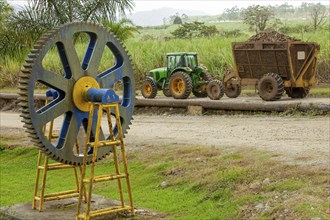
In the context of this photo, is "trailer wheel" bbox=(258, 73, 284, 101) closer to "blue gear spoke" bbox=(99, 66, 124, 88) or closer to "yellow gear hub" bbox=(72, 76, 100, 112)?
"blue gear spoke" bbox=(99, 66, 124, 88)

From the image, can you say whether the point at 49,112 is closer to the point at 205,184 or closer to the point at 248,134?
the point at 205,184

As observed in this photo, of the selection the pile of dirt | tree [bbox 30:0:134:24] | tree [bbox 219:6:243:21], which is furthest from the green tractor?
tree [bbox 219:6:243:21]

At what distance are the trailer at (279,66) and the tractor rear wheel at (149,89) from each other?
3319 mm

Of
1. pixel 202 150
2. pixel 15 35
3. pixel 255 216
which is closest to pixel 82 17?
pixel 15 35

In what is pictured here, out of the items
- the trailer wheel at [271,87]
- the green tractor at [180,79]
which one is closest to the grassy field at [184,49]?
the green tractor at [180,79]

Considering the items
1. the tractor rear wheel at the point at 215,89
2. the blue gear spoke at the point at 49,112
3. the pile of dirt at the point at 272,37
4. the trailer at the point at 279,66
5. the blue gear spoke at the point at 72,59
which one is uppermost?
the blue gear spoke at the point at 72,59

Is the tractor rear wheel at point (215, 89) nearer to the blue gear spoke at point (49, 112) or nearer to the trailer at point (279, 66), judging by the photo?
the trailer at point (279, 66)

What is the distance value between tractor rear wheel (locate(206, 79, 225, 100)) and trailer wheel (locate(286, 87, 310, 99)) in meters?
1.94

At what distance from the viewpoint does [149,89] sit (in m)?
24.6

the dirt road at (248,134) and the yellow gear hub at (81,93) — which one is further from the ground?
the yellow gear hub at (81,93)

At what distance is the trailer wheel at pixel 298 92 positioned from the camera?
21.8 metres

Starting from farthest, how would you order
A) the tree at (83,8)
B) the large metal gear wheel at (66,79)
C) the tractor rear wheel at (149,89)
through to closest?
1. the tractor rear wheel at (149,89)
2. the tree at (83,8)
3. the large metal gear wheel at (66,79)

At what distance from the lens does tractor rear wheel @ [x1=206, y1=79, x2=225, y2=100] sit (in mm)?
22391

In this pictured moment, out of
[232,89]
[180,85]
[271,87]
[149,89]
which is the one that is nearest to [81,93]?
[271,87]
